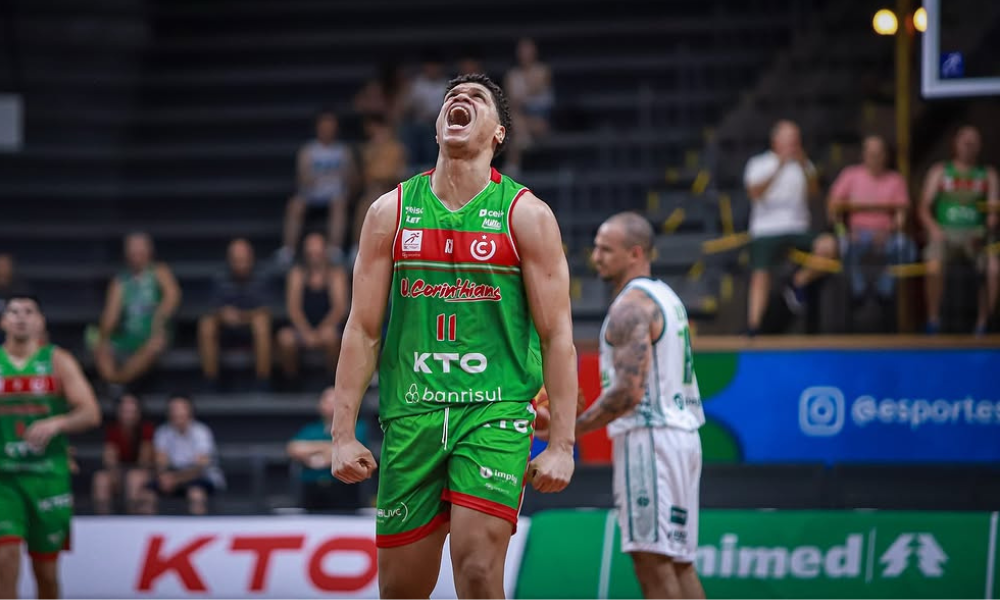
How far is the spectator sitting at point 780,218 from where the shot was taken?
10562 mm

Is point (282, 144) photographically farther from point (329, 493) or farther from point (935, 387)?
point (935, 387)

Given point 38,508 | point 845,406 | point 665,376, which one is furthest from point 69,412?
point 845,406

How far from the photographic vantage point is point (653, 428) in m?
6.38

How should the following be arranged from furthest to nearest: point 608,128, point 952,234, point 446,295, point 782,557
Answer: point 608,128
point 952,234
point 782,557
point 446,295

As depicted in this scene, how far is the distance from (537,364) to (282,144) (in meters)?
11.4

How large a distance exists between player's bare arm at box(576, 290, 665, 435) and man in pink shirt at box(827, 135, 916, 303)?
183 inches

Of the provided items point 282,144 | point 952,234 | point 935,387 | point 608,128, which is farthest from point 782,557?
point 282,144

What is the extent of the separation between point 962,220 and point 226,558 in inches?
250

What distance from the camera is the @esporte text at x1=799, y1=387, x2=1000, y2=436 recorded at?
31.4ft

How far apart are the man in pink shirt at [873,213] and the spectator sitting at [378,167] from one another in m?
4.51

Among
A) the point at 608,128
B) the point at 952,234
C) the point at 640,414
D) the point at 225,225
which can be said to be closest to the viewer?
the point at 640,414

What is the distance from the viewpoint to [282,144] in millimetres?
15586

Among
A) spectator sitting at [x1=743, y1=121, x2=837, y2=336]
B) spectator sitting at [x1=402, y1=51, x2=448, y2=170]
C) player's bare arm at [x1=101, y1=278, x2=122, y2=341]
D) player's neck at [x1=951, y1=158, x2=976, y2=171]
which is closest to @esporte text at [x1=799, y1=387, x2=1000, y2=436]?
spectator sitting at [x1=743, y1=121, x2=837, y2=336]

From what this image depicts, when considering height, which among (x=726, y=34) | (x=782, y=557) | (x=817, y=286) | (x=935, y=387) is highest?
(x=726, y=34)
